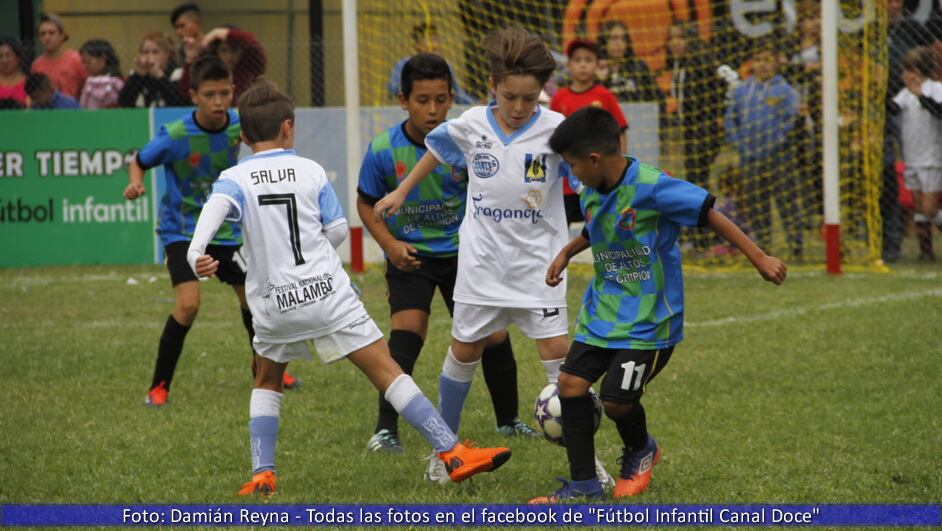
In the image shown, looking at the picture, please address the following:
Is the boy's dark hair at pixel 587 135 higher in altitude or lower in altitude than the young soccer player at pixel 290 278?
higher

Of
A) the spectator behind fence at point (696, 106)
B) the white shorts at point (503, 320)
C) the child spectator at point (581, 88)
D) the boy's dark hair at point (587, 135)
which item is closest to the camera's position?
the boy's dark hair at point (587, 135)

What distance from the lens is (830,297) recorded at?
10.3m

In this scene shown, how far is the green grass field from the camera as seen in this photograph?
5.40 m

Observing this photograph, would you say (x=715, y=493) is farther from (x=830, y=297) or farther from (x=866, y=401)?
(x=830, y=297)

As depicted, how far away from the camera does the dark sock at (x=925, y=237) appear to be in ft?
41.2

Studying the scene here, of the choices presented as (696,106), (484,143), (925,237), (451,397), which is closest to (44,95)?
(696,106)

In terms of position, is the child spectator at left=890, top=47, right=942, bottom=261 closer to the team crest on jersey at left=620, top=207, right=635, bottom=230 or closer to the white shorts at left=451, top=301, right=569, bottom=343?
the white shorts at left=451, top=301, right=569, bottom=343

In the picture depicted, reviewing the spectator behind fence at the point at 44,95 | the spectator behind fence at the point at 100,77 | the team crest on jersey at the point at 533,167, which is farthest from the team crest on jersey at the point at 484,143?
the spectator behind fence at the point at 44,95

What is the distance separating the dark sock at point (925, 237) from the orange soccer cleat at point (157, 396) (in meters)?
7.80

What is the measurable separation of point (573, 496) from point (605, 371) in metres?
0.47

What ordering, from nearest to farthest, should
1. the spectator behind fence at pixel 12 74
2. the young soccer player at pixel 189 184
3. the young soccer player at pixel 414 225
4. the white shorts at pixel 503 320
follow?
the white shorts at pixel 503 320 → the young soccer player at pixel 414 225 → the young soccer player at pixel 189 184 → the spectator behind fence at pixel 12 74

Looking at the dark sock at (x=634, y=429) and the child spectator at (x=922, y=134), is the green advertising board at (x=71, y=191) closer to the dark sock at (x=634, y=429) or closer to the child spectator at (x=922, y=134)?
the child spectator at (x=922, y=134)

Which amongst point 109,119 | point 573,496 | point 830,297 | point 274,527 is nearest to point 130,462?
point 274,527

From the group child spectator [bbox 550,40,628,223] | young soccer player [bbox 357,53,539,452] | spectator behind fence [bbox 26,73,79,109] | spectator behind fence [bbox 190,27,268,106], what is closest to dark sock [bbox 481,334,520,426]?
young soccer player [bbox 357,53,539,452]
